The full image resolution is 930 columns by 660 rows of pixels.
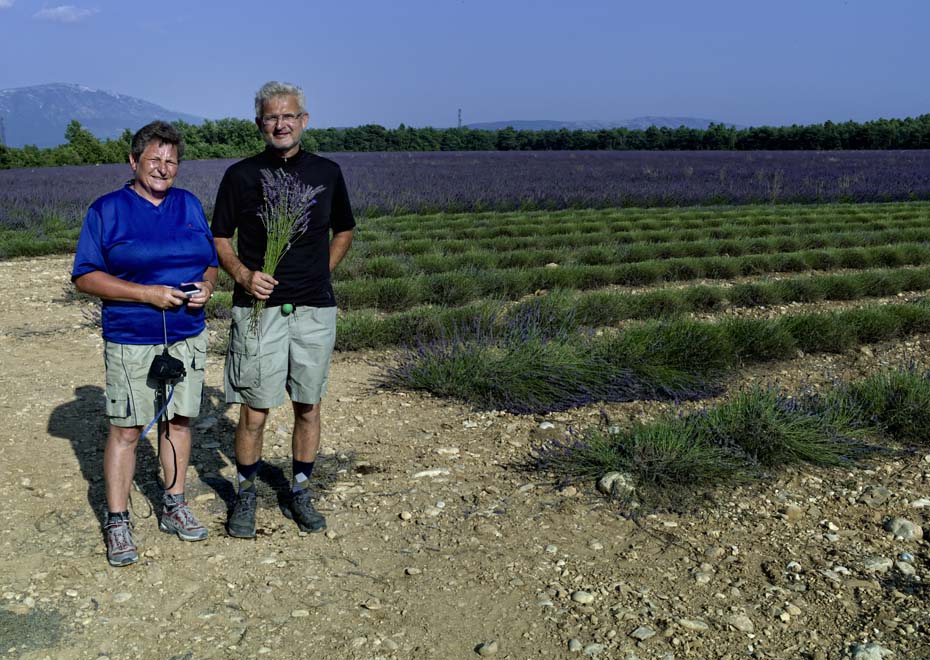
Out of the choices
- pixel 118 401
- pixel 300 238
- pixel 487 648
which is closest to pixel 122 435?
pixel 118 401

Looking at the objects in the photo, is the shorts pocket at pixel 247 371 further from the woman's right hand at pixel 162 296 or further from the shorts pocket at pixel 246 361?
the woman's right hand at pixel 162 296

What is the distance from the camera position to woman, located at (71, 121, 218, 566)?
3008 millimetres

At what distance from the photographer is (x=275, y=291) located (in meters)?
3.25

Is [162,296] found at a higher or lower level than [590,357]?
higher

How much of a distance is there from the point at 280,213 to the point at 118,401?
900 mm

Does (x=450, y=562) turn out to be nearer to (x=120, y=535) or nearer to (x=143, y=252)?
(x=120, y=535)

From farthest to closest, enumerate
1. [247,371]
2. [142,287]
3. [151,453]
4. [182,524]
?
[151,453], [182,524], [247,371], [142,287]

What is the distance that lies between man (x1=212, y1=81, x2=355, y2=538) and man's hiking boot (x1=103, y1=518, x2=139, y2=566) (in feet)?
1.24

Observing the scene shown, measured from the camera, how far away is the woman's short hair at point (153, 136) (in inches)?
119

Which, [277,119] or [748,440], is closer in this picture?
[277,119]

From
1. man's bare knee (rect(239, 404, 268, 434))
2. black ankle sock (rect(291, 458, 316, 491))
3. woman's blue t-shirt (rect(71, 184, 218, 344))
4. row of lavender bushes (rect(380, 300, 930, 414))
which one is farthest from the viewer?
row of lavender bushes (rect(380, 300, 930, 414))

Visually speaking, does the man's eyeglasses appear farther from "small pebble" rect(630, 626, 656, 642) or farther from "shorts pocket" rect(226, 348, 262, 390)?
"small pebble" rect(630, 626, 656, 642)

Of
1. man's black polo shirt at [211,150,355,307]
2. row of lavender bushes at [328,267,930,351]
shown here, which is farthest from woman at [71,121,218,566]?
row of lavender bushes at [328,267,930,351]

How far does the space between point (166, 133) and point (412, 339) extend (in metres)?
3.38
